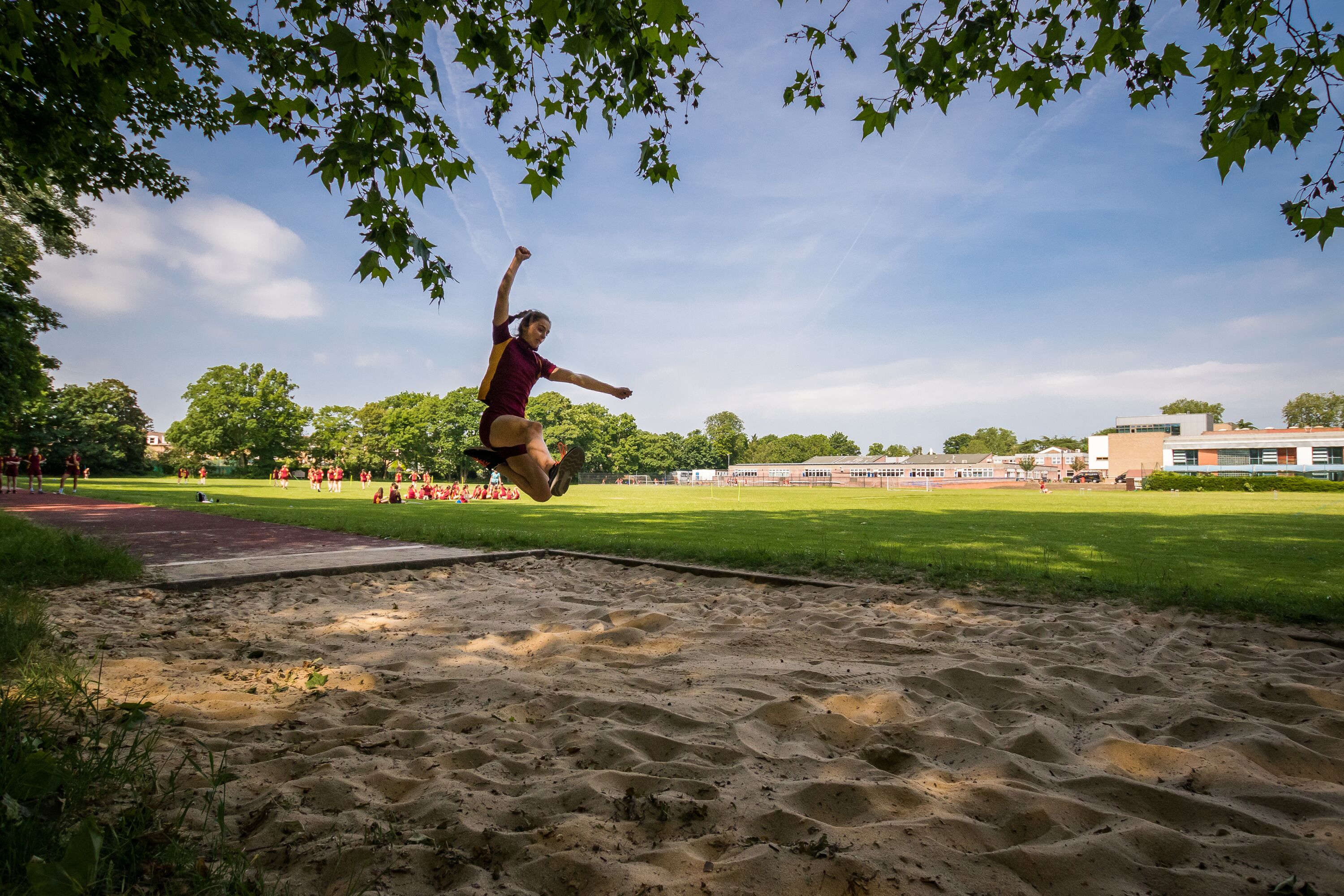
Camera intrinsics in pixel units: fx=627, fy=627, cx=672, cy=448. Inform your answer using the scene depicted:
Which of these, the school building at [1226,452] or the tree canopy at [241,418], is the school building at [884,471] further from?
the tree canopy at [241,418]

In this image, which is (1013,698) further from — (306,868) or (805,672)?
(306,868)

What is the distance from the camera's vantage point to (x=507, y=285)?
199 inches

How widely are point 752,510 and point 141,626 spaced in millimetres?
17705

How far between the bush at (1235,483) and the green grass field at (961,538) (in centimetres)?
2972

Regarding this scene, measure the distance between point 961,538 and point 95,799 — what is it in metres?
11.9

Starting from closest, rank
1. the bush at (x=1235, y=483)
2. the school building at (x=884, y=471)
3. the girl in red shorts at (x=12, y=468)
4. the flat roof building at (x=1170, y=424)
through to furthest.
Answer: the girl in red shorts at (x=12, y=468)
the bush at (x=1235, y=483)
the school building at (x=884, y=471)
the flat roof building at (x=1170, y=424)

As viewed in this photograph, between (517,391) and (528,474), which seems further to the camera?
(528,474)

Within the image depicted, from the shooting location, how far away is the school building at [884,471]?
79125mm

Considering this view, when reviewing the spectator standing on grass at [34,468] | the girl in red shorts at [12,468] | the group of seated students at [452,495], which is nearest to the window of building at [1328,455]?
the group of seated students at [452,495]

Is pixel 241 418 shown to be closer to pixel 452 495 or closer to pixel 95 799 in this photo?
pixel 452 495

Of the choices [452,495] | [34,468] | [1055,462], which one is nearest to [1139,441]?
[1055,462]

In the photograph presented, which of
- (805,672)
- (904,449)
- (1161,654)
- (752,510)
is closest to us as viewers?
(805,672)

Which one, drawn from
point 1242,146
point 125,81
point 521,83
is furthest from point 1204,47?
point 125,81

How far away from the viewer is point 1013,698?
3293mm
